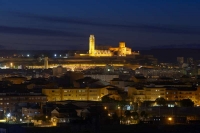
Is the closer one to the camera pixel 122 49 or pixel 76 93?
pixel 76 93

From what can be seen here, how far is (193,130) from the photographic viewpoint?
1602cm

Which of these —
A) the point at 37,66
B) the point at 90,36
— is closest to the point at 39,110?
the point at 37,66

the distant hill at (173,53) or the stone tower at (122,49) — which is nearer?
the stone tower at (122,49)

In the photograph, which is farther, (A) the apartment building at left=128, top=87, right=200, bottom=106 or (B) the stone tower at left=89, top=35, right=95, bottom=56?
(B) the stone tower at left=89, top=35, right=95, bottom=56

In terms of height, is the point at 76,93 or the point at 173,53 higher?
the point at 173,53

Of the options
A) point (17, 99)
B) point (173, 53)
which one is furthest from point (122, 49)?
point (17, 99)

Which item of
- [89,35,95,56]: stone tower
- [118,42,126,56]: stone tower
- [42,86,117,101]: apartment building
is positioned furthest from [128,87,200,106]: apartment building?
[118,42,126,56]: stone tower

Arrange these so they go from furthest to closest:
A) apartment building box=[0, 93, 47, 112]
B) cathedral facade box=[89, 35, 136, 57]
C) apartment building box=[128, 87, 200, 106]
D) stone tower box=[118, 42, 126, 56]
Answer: stone tower box=[118, 42, 126, 56] < cathedral facade box=[89, 35, 136, 57] < apartment building box=[128, 87, 200, 106] < apartment building box=[0, 93, 47, 112]

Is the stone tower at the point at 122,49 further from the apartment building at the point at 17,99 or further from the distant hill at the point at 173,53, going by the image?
the apartment building at the point at 17,99

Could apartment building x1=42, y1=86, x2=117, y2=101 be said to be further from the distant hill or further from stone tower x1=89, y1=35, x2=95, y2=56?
the distant hill

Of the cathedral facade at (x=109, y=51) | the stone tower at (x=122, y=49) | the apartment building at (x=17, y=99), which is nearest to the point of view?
the apartment building at (x=17, y=99)

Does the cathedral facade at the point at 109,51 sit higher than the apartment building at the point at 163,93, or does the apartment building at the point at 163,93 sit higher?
the cathedral facade at the point at 109,51

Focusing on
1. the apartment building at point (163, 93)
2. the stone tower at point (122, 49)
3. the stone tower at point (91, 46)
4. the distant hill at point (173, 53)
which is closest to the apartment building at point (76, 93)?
the apartment building at point (163, 93)

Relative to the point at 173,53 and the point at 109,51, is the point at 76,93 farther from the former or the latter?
the point at 173,53
